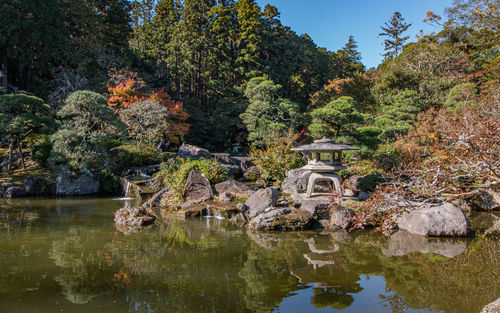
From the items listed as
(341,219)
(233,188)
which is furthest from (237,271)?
(233,188)

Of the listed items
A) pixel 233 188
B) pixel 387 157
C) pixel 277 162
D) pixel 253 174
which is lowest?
pixel 233 188

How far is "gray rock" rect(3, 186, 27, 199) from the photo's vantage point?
11773mm

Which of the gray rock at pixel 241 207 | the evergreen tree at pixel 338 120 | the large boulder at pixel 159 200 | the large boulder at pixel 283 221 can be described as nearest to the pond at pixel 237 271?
the large boulder at pixel 283 221

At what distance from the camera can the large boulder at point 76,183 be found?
12523 millimetres

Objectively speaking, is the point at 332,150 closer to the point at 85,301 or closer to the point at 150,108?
the point at 85,301

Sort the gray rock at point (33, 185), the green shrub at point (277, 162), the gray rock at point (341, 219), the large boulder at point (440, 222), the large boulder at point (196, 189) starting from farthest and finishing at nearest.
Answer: the gray rock at point (33, 185)
the green shrub at point (277, 162)
the large boulder at point (196, 189)
the gray rock at point (341, 219)
the large boulder at point (440, 222)

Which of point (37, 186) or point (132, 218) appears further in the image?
point (37, 186)

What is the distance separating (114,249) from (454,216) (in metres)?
6.68

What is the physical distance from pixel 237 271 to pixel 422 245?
3623 millimetres

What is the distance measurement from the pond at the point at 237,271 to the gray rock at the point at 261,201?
109cm

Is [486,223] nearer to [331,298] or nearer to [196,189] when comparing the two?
[331,298]

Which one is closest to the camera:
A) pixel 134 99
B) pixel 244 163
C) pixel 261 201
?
pixel 261 201

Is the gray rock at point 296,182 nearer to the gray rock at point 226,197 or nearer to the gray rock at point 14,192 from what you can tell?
the gray rock at point 226,197

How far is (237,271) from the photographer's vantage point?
4668mm
